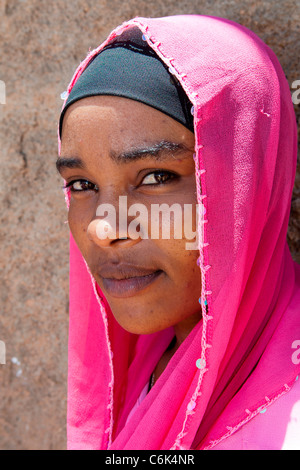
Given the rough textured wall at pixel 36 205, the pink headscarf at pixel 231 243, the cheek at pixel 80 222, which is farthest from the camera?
the rough textured wall at pixel 36 205

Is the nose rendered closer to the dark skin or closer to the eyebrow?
the dark skin

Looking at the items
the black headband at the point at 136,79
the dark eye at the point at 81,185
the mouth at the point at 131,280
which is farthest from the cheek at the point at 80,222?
the black headband at the point at 136,79

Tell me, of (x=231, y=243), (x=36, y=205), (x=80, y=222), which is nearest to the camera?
(x=231, y=243)

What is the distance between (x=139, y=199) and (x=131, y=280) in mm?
175

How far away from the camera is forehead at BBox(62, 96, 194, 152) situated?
106 centimetres

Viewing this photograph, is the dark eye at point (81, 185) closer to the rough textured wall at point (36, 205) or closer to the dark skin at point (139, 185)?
the dark skin at point (139, 185)

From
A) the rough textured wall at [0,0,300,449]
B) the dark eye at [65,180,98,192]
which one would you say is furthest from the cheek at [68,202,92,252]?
the rough textured wall at [0,0,300,449]

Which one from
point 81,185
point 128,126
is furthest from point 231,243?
point 81,185

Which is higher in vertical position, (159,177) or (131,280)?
(159,177)

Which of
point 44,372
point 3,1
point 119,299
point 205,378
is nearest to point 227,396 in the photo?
point 205,378

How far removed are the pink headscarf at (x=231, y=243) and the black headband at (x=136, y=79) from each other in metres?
0.03

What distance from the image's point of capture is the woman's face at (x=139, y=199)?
3.50ft

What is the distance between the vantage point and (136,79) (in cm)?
109

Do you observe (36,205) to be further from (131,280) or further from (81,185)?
(131,280)
